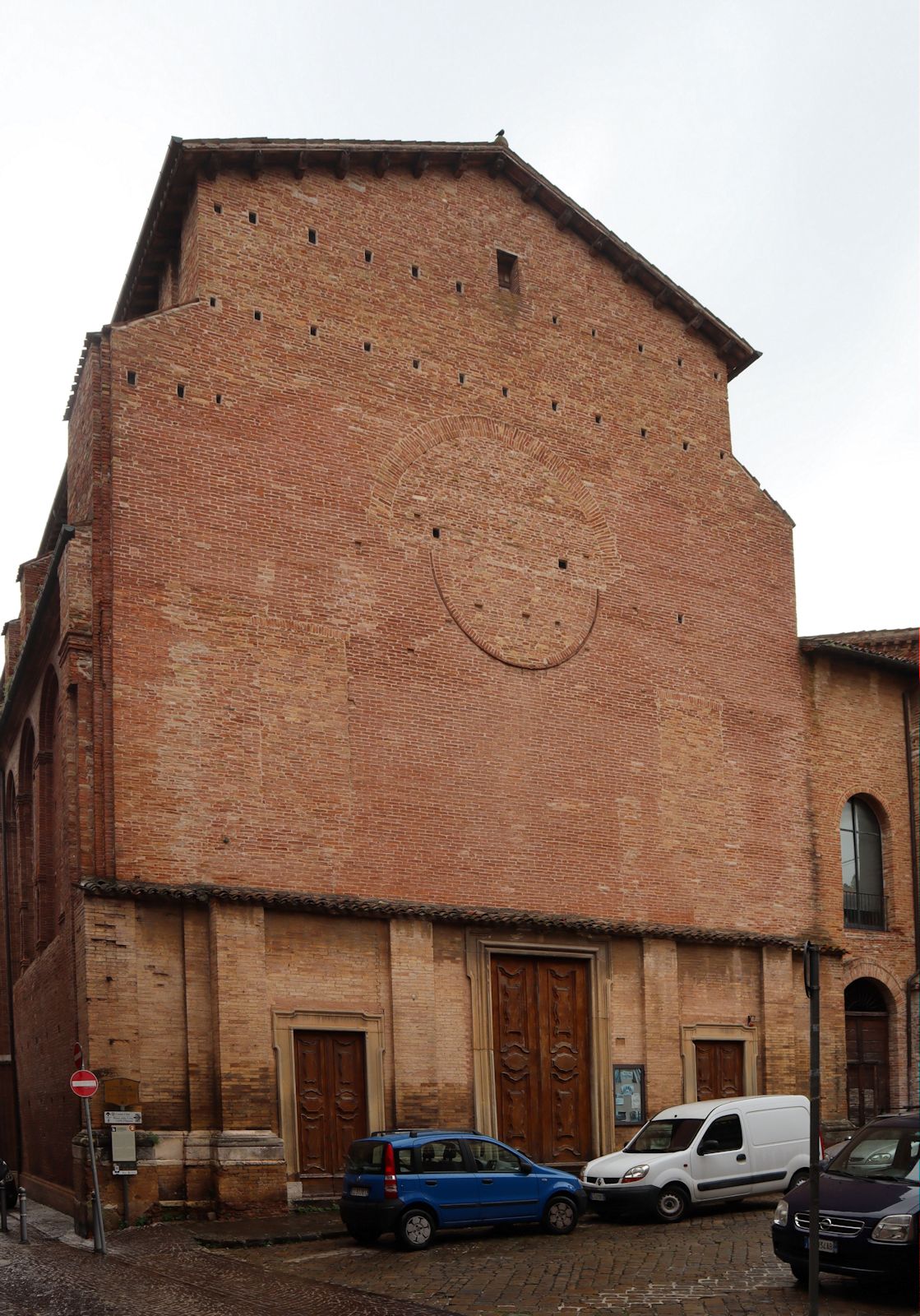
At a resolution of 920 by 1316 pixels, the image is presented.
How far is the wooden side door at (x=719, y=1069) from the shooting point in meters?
24.1

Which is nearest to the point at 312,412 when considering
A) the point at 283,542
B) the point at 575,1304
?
the point at 283,542

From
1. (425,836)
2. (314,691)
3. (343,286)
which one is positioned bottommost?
(425,836)

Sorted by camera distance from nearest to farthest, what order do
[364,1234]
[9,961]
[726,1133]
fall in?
[364,1234] → [726,1133] → [9,961]

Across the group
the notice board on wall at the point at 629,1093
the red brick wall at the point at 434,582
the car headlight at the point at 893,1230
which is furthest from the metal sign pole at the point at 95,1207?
the notice board on wall at the point at 629,1093

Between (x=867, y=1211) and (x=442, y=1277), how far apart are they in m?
4.32

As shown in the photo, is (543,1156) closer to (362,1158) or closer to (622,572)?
(362,1158)

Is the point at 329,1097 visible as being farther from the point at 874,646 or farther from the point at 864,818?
the point at 874,646

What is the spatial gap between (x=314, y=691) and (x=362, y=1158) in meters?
6.93

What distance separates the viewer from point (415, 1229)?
16.3 m

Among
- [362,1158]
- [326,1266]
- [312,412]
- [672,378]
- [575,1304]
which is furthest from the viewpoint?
[672,378]

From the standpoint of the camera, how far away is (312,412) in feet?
73.4

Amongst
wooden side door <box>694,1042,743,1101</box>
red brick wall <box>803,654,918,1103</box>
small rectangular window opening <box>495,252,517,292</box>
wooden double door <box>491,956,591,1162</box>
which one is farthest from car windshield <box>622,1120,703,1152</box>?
small rectangular window opening <box>495,252,517,292</box>

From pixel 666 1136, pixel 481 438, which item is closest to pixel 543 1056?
pixel 666 1136

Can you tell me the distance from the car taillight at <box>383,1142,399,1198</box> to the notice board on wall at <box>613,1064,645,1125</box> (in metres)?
7.31
